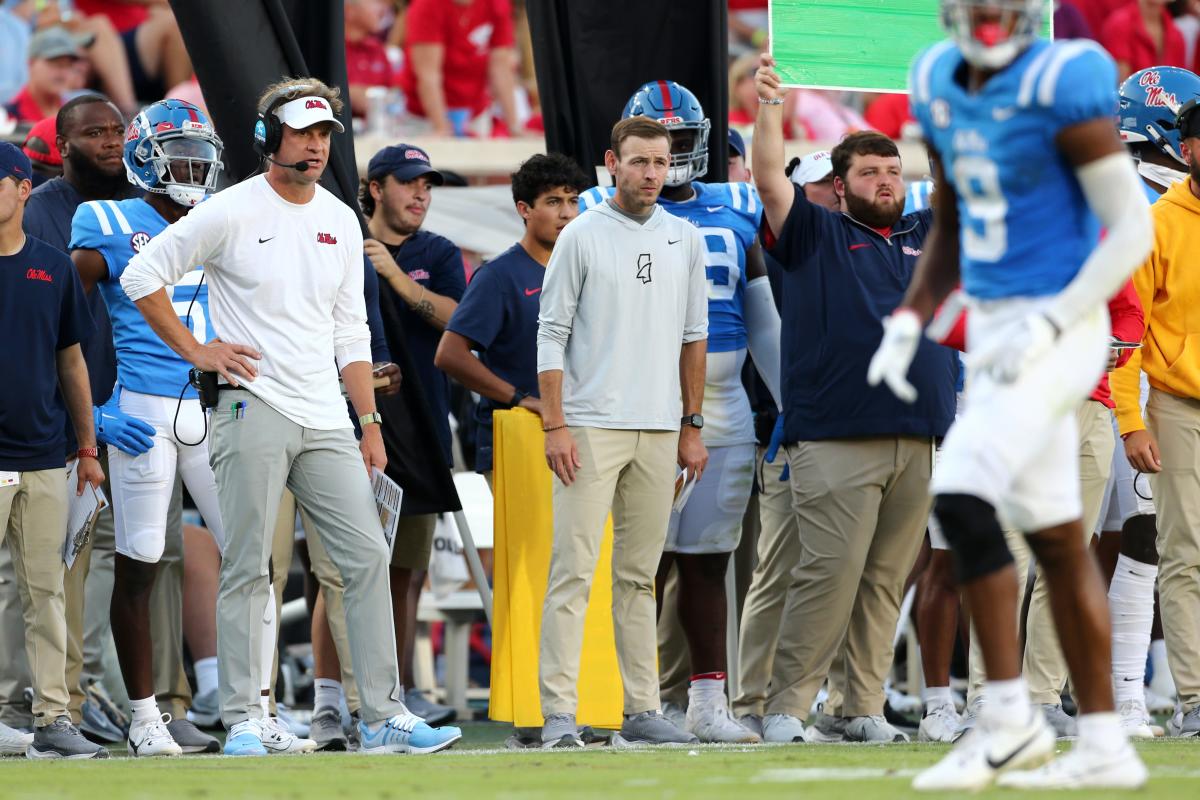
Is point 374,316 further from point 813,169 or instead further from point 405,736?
point 813,169

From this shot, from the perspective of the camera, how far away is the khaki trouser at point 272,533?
255 inches

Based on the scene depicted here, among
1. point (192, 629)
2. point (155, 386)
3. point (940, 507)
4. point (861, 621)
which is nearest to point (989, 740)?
point (940, 507)

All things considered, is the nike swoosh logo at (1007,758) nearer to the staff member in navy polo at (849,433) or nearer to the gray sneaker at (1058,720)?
the staff member in navy polo at (849,433)

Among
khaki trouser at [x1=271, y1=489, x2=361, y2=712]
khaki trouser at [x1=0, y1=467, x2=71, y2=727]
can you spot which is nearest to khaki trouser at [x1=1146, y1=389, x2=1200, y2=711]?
khaki trouser at [x1=271, y1=489, x2=361, y2=712]

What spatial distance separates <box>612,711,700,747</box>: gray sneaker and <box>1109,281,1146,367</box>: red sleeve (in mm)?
2086

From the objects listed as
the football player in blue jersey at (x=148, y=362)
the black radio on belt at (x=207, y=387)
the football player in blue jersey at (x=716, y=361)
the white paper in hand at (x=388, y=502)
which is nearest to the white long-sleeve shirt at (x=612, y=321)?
the football player in blue jersey at (x=716, y=361)

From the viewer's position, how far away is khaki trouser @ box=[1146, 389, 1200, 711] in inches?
276

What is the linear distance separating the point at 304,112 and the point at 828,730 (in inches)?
120

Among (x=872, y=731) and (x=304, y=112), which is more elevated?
(x=304, y=112)

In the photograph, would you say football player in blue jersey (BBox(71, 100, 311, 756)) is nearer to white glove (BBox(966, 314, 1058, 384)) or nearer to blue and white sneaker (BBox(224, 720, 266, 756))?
blue and white sneaker (BBox(224, 720, 266, 756))

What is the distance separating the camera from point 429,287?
838cm

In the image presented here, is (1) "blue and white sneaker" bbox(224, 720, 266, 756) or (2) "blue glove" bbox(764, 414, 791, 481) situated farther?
(2) "blue glove" bbox(764, 414, 791, 481)

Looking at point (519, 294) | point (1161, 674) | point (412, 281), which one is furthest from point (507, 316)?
point (1161, 674)

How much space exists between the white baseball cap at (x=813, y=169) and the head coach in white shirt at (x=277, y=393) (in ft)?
8.33
